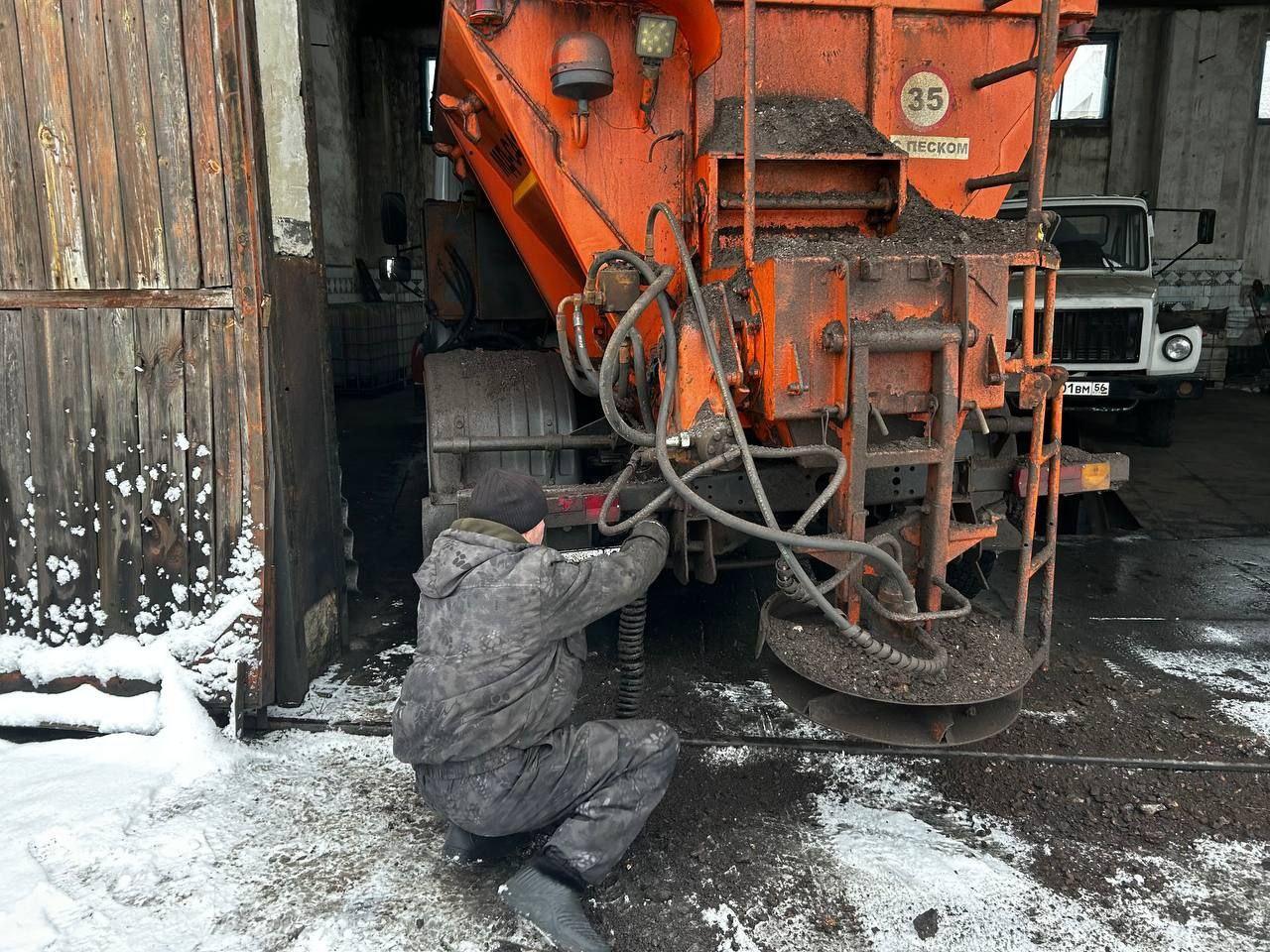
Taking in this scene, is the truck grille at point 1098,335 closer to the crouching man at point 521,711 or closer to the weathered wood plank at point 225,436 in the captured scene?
the crouching man at point 521,711

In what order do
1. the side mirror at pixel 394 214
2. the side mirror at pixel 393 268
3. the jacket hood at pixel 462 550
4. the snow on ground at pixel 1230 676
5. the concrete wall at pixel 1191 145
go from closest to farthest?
1. the jacket hood at pixel 462 550
2. the snow on ground at pixel 1230 676
3. the side mirror at pixel 394 214
4. the side mirror at pixel 393 268
5. the concrete wall at pixel 1191 145

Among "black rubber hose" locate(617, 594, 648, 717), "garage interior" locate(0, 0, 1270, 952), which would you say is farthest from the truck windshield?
"black rubber hose" locate(617, 594, 648, 717)

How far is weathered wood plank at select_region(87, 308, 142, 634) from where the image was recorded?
3.30 metres

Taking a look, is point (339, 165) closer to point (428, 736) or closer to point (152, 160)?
point (152, 160)

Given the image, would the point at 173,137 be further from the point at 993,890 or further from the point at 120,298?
the point at 993,890

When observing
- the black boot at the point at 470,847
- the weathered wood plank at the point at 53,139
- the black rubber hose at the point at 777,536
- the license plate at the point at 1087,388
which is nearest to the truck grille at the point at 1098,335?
the license plate at the point at 1087,388

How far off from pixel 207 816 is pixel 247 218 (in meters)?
2.03

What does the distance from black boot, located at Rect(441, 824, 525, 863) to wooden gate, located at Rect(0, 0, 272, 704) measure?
3.82 ft

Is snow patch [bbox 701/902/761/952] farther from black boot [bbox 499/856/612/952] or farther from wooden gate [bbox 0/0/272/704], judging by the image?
wooden gate [bbox 0/0/272/704]

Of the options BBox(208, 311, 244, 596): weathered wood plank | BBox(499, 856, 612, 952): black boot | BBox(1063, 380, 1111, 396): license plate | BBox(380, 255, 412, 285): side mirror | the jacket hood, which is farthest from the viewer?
BBox(1063, 380, 1111, 396): license plate

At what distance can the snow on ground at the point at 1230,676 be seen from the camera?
3.54 meters

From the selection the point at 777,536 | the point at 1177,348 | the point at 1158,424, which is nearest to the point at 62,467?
the point at 777,536

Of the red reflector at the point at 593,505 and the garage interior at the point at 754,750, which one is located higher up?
the red reflector at the point at 593,505

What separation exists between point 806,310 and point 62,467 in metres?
2.74
